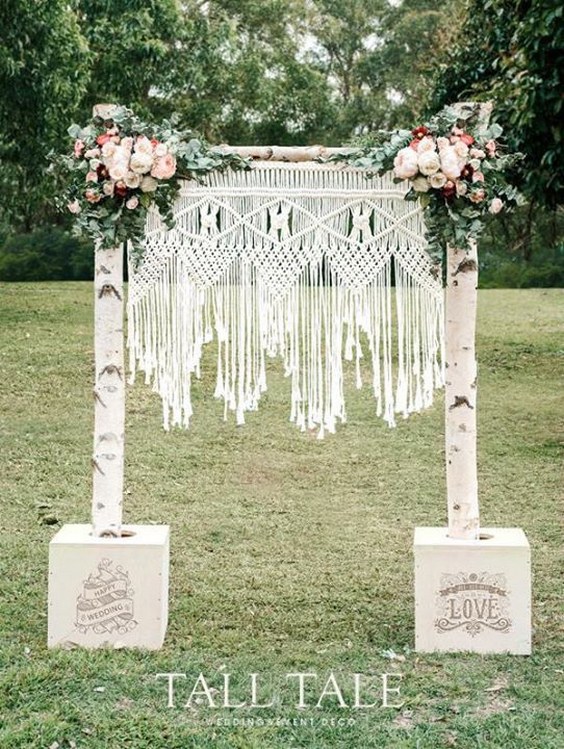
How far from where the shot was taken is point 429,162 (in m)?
4.00

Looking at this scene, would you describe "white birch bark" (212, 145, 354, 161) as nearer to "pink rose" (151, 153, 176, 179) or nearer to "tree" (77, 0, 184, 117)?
"pink rose" (151, 153, 176, 179)

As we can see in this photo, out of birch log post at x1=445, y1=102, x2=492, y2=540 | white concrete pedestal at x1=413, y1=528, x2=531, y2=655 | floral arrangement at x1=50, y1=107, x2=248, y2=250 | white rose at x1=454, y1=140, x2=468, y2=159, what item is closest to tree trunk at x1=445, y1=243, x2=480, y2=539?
birch log post at x1=445, y1=102, x2=492, y2=540

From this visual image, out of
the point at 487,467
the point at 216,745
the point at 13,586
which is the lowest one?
the point at 216,745

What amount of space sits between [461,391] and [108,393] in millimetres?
1273

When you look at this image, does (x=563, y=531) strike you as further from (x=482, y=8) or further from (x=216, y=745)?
(x=482, y=8)

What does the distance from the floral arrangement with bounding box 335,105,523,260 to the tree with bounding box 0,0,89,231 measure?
6325 millimetres

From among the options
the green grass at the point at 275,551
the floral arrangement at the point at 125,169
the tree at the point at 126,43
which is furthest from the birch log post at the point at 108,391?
the tree at the point at 126,43

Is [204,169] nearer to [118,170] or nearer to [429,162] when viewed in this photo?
[118,170]

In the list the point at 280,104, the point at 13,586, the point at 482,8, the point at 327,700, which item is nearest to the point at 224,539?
the point at 13,586

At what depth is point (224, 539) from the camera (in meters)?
5.80

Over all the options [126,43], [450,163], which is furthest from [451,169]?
[126,43]

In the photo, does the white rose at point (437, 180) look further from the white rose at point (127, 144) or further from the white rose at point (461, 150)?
the white rose at point (127, 144)

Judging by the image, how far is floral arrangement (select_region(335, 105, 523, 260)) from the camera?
158 inches

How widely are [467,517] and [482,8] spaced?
233 inches
